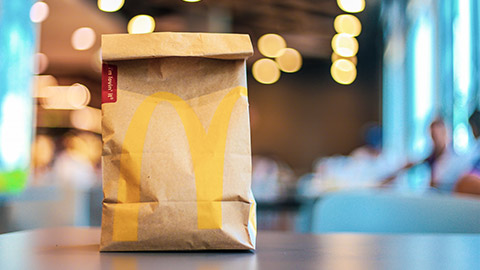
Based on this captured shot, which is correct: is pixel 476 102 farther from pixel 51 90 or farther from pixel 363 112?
pixel 51 90

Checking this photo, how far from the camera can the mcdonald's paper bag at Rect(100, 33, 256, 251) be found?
0.56 metres

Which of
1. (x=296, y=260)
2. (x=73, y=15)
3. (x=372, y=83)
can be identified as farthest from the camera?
(x=372, y=83)

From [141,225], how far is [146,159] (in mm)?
68

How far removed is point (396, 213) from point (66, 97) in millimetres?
11691

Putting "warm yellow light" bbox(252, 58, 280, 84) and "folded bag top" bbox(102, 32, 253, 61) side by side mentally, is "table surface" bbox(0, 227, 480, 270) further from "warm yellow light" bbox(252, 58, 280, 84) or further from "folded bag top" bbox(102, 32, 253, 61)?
"warm yellow light" bbox(252, 58, 280, 84)

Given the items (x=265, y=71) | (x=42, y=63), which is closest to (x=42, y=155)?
(x=42, y=63)

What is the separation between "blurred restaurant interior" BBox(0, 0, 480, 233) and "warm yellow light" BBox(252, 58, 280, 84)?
3 centimetres

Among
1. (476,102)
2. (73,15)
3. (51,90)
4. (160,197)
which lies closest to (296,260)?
(160,197)

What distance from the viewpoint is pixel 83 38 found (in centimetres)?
834

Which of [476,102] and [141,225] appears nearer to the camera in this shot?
[141,225]

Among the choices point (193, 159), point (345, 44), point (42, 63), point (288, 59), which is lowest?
point (193, 159)

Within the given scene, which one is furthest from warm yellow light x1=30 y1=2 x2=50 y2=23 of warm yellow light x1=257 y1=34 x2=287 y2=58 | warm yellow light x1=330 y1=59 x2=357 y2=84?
warm yellow light x1=330 y1=59 x2=357 y2=84

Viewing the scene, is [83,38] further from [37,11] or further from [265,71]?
[37,11]

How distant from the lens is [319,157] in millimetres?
10477
